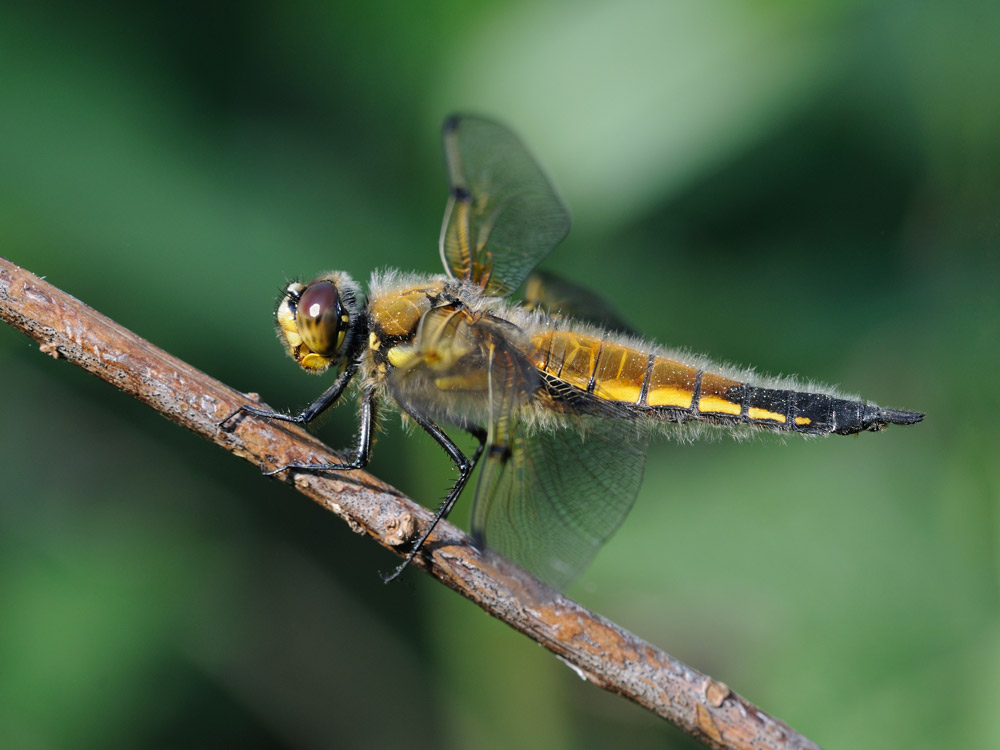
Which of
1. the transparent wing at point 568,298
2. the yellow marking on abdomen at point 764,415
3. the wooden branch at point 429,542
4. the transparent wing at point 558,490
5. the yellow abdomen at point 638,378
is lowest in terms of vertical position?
the wooden branch at point 429,542

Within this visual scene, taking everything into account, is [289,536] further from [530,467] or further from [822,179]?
[822,179]

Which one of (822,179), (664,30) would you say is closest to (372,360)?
(664,30)

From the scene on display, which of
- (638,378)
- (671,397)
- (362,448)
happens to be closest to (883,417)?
(671,397)

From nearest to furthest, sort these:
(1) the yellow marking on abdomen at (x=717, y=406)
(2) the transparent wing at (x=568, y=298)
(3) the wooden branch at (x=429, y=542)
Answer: (3) the wooden branch at (x=429, y=542) < (1) the yellow marking on abdomen at (x=717, y=406) < (2) the transparent wing at (x=568, y=298)

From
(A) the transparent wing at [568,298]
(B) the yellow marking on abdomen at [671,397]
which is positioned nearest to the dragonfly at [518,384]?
(B) the yellow marking on abdomen at [671,397]

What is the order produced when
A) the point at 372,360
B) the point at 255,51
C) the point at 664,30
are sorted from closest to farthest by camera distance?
the point at 372,360, the point at 664,30, the point at 255,51

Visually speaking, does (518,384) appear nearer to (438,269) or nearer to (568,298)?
(568,298)

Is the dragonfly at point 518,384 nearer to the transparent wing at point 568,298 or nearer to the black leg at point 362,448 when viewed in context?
the black leg at point 362,448
